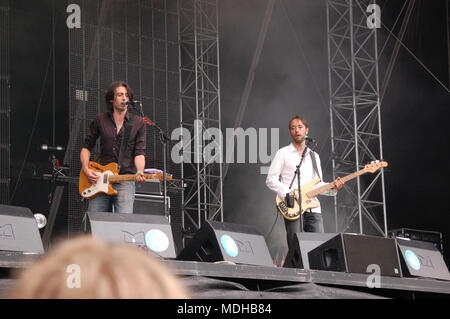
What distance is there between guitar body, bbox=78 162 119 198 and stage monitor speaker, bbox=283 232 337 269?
148 centimetres

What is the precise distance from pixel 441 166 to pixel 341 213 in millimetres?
1817

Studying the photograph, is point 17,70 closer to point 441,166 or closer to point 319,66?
point 319,66

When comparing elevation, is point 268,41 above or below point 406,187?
above

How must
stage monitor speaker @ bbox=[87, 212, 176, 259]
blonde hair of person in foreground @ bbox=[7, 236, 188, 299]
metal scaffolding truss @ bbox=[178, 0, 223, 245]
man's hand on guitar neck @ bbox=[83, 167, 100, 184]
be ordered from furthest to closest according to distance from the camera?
metal scaffolding truss @ bbox=[178, 0, 223, 245], man's hand on guitar neck @ bbox=[83, 167, 100, 184], stage monitor speaker @ bbox=[87, 212, 176, 259], blonde hair of person in foreground @ bbox=[7, 236, 188, 299]

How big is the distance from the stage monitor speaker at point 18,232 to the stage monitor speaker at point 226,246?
100 centimetres

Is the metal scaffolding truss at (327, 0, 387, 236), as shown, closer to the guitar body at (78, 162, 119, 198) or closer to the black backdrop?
the black backdrop

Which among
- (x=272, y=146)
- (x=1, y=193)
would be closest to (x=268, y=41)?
(x=272, y=146)

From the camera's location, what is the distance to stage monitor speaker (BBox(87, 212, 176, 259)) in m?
4.21

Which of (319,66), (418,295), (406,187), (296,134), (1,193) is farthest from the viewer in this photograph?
(319,66)

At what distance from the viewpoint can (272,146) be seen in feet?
41.5

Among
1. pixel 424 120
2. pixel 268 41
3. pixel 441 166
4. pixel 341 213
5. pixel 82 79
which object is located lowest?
pixel 341 213

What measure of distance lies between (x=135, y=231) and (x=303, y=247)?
3.79 feet

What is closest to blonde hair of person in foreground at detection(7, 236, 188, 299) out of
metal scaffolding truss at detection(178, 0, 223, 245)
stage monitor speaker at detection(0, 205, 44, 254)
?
stage monitor speaker at detection(0, 205, 44, 254)

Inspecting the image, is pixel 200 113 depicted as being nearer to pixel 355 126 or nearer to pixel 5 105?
pixel 355 126
